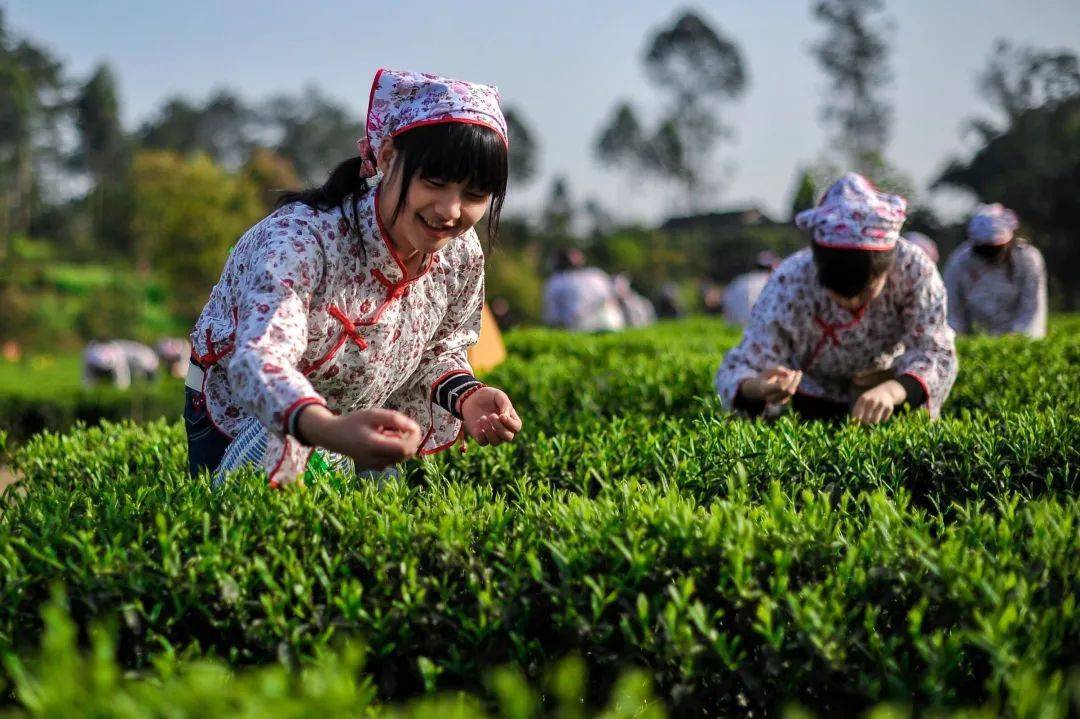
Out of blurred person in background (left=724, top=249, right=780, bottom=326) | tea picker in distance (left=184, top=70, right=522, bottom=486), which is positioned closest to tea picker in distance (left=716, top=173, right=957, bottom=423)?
tea picker in distance (left=184, top=70, right=522, bottom=486)

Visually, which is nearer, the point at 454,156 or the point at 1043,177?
the point at 454,156

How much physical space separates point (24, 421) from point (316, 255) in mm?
9808

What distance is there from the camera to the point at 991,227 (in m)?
7.09

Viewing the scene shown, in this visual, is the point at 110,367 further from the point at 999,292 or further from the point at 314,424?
the point at 314,424

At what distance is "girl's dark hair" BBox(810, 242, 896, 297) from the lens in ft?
12.5

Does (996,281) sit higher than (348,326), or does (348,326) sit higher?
(348,326)

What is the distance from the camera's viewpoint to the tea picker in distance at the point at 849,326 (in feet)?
12.5

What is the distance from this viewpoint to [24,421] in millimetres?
10938

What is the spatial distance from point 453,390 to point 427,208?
72cm

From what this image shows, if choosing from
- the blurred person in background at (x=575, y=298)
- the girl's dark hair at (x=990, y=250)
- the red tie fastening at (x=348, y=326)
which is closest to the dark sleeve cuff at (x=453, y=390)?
the red tie fastening at (x=348, y=326)

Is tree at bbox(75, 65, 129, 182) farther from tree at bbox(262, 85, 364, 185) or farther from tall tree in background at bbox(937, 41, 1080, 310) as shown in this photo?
tall tree in background at bbox(937, 41, 1080, 310)

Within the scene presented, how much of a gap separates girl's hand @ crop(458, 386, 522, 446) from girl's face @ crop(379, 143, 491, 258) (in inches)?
19.1

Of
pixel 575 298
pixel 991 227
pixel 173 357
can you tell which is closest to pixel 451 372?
pixel 991 227

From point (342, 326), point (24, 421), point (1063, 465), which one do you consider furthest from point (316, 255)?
point (24, 421)
